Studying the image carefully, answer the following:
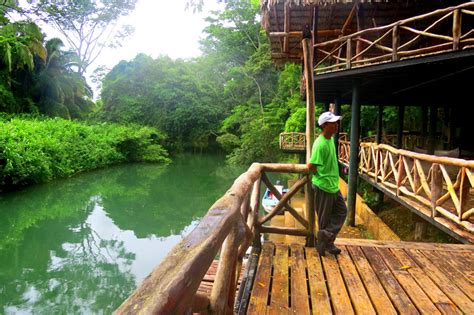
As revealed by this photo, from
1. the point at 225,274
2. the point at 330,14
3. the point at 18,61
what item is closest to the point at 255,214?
the point at 225,274

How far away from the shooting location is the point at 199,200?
Answer: 1708 centimetres

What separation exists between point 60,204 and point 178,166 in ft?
46.1

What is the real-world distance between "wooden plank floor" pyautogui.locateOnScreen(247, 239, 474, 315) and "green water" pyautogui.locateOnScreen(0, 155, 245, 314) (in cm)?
510

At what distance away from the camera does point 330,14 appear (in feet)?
30.9

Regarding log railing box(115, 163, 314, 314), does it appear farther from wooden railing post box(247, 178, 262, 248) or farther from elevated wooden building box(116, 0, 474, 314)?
wooden railing post box(247, 178, 262, 248)

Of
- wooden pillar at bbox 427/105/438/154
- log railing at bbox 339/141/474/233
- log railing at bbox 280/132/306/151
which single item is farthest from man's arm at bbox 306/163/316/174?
log railing at bbox 280/132/306/151

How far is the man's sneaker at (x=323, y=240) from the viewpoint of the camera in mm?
3631

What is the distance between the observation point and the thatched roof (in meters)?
8.18

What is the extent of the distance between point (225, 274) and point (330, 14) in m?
9.14

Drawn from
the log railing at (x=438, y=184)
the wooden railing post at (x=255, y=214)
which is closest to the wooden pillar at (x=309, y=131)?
the wooden railing post at (x=255, y=214)

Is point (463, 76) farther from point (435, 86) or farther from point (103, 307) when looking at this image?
point (103, 307)

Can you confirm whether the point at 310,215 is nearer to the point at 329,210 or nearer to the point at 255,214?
the point at 329,210

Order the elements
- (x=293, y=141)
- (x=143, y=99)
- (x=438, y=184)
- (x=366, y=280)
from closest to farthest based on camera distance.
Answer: (x=366, y=280), (x=438, y=184), (x=293, y=141), (x=143, y=99)

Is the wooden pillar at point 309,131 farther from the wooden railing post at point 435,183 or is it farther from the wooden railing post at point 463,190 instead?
the wooden railing post at point 463,190
